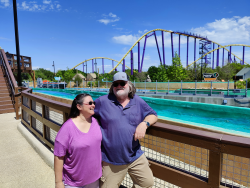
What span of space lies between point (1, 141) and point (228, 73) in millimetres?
39433

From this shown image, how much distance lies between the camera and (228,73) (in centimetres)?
3566

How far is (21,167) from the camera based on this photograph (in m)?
3.24

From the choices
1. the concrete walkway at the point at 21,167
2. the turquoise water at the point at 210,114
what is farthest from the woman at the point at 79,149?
the turquoise water at the point at 210,114

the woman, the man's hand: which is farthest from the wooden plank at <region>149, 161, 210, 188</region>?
the woman

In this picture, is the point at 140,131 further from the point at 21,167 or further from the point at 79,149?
the point at 21,167

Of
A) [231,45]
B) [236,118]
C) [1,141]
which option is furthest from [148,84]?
[231,45]

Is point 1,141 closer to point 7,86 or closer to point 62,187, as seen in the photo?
point 62,187

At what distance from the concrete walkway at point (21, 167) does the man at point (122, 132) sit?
1458mm

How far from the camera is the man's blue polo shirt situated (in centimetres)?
170

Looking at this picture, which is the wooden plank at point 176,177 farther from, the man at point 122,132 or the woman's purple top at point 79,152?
the woman's purple top at point 79,152

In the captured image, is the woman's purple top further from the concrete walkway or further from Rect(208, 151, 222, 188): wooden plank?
the concrete walkway

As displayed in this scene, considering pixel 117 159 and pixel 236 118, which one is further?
pixel 236 118

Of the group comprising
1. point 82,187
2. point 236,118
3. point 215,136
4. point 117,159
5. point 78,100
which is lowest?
point 236,118

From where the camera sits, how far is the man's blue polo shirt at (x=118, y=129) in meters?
1.70
